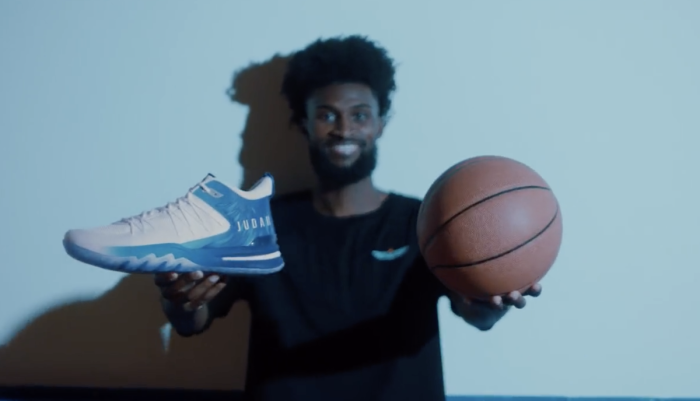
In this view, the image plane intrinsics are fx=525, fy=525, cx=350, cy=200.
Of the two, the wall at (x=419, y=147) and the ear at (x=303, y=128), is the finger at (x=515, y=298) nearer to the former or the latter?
the wall at (x=419, y=147)

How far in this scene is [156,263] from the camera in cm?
76

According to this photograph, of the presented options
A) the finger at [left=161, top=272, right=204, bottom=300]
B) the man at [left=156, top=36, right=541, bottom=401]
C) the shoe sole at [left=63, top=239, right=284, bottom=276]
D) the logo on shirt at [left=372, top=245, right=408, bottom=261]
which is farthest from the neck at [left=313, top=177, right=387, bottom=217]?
the finger at [left=161, top=272, right=204, bottom=300]

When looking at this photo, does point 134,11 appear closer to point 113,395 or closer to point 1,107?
point 1,107

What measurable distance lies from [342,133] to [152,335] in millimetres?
646

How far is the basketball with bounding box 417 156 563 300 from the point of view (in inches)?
30.2

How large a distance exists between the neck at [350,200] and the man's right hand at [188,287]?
12.1 inches

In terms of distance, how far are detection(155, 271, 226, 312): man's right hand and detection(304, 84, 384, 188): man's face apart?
1.07 feet

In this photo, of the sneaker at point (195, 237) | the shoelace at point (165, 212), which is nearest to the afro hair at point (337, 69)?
the sneaker at point (195, 237)

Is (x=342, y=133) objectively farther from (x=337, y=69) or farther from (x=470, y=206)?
(x=470, y=206)

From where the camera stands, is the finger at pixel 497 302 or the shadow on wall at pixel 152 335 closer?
the finger at pixel 497 302

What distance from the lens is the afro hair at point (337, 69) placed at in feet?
3.56

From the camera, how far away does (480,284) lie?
0.77 metres

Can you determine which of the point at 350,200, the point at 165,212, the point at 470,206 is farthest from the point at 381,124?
the point at 165,212

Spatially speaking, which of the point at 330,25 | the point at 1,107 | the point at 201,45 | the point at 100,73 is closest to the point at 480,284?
the point at 330,25
